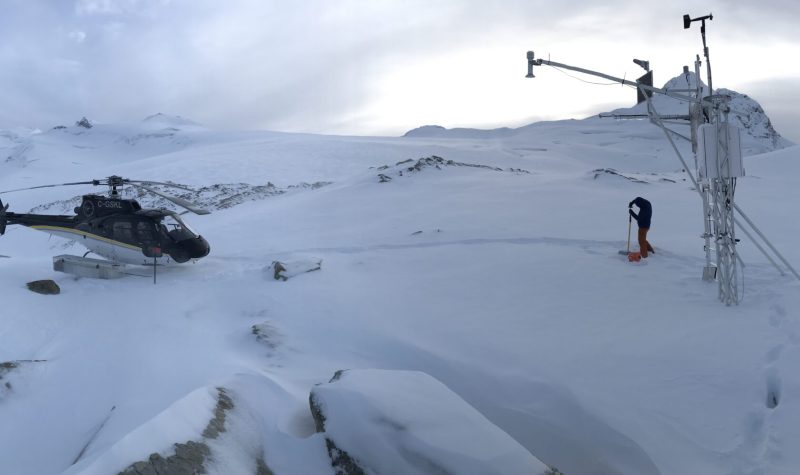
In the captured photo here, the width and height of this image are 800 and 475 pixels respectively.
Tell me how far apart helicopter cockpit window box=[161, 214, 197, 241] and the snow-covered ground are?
918 mm

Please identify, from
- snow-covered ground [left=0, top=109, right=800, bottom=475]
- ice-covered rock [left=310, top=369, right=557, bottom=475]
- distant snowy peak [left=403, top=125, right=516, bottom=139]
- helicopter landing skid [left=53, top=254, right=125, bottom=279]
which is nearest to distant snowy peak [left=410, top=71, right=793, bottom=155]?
distant snowy peak [left=403, top=125, right=516, bottom=139]

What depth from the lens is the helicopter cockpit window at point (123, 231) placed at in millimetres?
→ 14000

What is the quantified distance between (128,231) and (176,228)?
115 centimetres

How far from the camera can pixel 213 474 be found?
17.0ft

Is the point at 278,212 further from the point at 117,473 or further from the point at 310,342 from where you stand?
the point at 117,473

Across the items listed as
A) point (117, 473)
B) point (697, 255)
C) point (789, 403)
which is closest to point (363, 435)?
point (117, 473)

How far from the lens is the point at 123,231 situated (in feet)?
46.1

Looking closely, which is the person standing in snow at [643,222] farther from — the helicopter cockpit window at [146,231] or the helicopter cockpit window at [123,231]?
the helicopter cockpit window at [123,231]

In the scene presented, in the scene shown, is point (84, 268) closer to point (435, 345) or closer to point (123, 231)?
point (123, 231)

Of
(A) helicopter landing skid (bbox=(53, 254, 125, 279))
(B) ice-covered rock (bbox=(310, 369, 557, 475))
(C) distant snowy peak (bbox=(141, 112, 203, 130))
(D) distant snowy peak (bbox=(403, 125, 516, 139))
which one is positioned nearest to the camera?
(B) ice-covered rock (bbox=(310, 369, 557, 475))

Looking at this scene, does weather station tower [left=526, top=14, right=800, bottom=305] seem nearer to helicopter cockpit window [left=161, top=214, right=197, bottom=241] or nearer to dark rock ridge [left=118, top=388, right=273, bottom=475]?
dark rock ridge [left=118, top=388, right=273, bottom=475]

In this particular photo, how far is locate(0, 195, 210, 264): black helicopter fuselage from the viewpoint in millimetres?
13891

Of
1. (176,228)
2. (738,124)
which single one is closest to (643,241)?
(176,228)

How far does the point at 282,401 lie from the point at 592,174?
21.8 m
